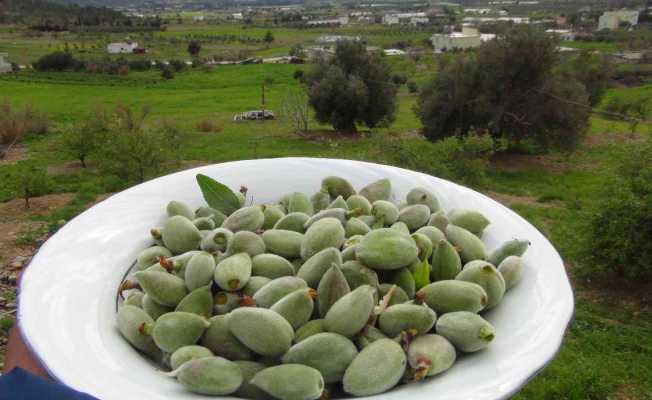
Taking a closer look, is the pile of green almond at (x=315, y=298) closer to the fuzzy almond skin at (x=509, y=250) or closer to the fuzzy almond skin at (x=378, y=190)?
the fuzzy almond skin at (x=509, y=250)

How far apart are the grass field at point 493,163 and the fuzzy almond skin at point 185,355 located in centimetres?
Result: 406

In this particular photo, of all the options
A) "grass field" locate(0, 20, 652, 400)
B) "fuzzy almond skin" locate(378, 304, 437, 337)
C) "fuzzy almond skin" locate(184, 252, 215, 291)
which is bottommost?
"grass field" locate(0, 20, 652, 400)

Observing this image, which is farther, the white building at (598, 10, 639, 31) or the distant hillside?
the white building at (598, 10, 639, 31)

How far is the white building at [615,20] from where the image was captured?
268 feet

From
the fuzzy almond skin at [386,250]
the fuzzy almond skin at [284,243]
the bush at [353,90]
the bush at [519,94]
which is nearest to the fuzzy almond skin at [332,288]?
the fuzzy almond skin at [386,250]

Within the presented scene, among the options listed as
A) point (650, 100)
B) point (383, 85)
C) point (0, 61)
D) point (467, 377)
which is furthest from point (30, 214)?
point (0, 61)

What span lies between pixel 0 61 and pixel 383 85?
117 ft

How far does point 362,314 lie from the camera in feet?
5.97

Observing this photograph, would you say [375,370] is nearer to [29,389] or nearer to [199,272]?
[199,272]

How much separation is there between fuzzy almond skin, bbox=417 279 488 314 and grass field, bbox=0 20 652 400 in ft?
11.6

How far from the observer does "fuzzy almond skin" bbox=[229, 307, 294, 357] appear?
5.80ft

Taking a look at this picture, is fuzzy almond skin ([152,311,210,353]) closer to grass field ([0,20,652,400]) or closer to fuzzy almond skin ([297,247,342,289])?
fuzzy almond skin ([297,247,342,289])

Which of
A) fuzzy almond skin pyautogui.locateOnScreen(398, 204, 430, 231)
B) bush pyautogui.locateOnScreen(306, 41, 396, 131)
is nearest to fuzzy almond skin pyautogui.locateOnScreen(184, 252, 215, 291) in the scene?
fuzzy almond skin pyautogui.locateOnScreen(398, 204, 430, 231)

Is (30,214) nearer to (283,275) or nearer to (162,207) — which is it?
(162,207)
